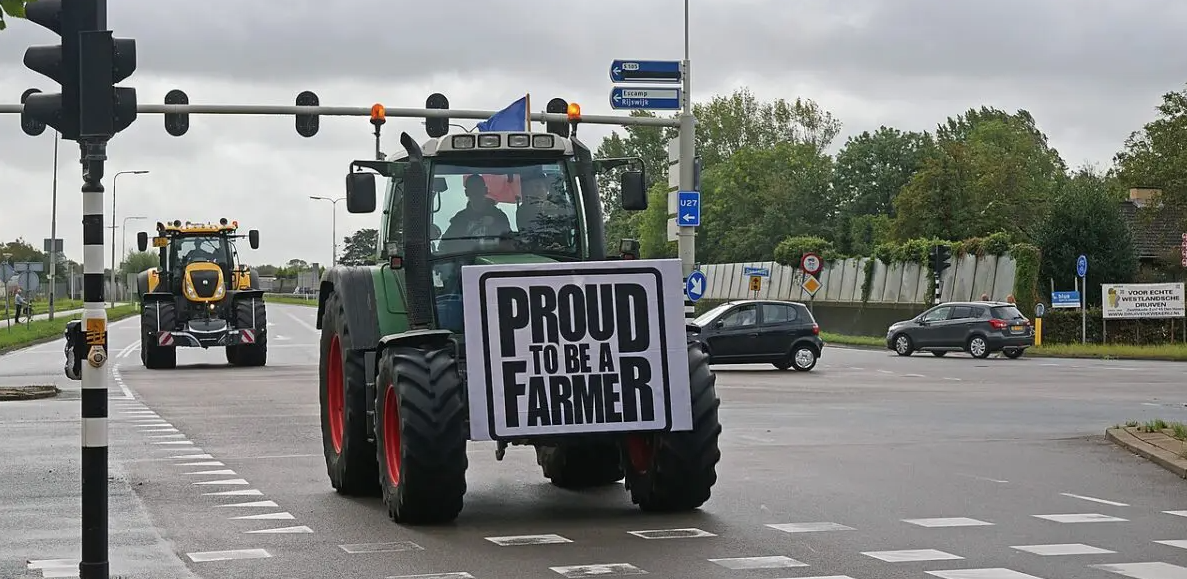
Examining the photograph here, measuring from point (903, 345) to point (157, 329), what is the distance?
1926cm

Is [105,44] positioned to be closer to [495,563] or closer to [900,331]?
[495,563]

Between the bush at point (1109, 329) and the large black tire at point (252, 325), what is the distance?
23.2m

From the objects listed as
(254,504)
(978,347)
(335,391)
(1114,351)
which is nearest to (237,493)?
(254,504)

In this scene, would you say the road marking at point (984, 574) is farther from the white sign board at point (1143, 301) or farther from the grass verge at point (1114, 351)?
the white sign board at point (1143, 301)

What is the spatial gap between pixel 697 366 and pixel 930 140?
312 ft

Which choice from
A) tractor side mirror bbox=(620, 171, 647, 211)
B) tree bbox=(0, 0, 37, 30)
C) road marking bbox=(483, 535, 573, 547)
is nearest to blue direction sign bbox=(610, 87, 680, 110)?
tractor side mirror bbox=(620, 171, 647, 211)

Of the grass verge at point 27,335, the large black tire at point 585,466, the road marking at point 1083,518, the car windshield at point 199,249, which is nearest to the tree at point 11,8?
the large black tire at point 585,466

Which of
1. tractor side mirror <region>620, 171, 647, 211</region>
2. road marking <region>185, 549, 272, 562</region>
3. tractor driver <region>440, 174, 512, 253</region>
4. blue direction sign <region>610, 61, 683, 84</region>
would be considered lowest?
road marking <region>185, 549, 272, 562</region>

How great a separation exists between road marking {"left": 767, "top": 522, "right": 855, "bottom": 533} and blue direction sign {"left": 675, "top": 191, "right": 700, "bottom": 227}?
2160 cm

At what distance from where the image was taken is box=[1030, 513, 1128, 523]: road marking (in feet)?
34.8

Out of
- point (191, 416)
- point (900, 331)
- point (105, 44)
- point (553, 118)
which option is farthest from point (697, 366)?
point (900, 331)

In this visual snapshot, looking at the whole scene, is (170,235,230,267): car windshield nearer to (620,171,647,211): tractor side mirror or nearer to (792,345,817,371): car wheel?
(792,345,817,371): car wheel

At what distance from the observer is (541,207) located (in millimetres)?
11961

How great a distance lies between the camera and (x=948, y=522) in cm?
1046
